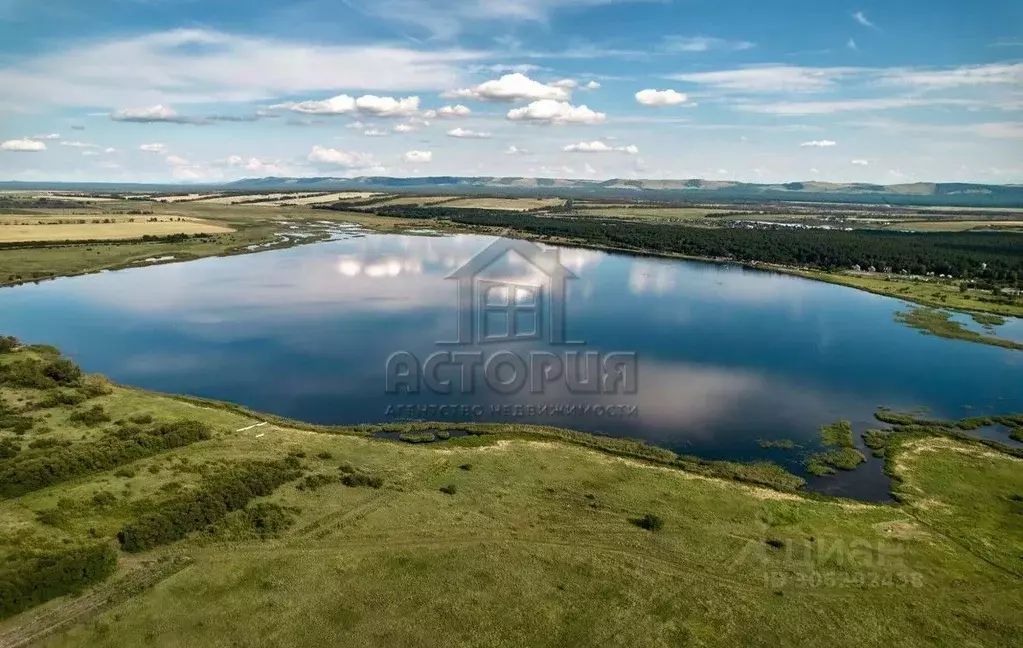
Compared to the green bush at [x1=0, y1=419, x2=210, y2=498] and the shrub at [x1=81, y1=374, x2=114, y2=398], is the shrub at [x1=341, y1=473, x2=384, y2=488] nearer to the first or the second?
the green bush at [x1=0, y1=419, x2=210, y2=498]

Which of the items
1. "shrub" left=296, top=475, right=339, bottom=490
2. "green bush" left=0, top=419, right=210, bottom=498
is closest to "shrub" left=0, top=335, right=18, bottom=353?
"green bush" left=0, top=419, right=210, bottom=498

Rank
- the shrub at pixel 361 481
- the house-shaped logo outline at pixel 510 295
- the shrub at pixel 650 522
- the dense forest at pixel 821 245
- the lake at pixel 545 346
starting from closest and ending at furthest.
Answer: the shrub at pixel 650 522 < the shrub at pixel 361 481 < the lake at pixel 545 346 < the house-shaped logo outline at pixel 510 295 < the dense forest at pixel 821 245

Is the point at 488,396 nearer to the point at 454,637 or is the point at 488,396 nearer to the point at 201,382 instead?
the point at 201,382

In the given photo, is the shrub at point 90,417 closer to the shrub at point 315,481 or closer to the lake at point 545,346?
the lake at point 545,346

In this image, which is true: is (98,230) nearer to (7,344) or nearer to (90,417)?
(7,344)

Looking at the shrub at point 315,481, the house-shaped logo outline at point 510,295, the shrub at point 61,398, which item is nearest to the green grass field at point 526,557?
the shrub at point 315,481
